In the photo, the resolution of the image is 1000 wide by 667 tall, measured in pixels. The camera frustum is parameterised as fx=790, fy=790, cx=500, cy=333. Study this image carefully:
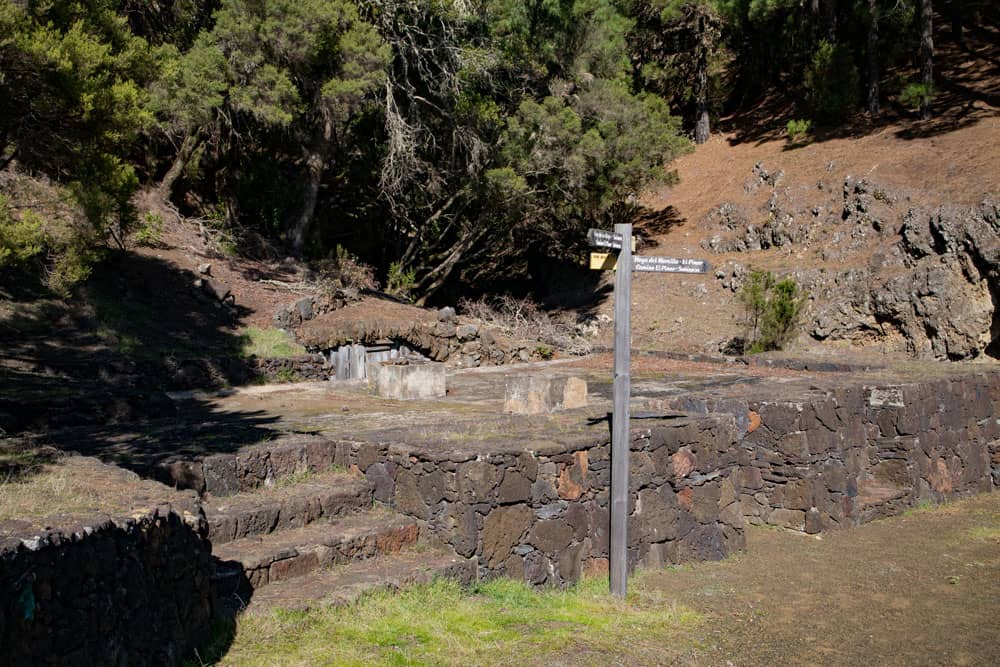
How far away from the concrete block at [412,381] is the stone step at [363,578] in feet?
18.1

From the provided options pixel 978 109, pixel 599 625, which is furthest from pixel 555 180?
pixel 599 625

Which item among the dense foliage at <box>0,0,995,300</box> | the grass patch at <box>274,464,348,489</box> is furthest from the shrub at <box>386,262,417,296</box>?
the grass patch at <box>274,464,348,489</box>

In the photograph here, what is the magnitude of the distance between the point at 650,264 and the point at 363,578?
3.01m

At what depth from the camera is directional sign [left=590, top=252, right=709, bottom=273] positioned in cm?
575

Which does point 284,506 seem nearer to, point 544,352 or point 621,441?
point 621,441

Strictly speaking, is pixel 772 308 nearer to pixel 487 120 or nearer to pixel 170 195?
pixel 487 120

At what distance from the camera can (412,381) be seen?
37.0 ft

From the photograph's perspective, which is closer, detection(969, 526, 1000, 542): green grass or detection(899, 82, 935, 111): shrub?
detection(969, 526, 1000, 542): green grass

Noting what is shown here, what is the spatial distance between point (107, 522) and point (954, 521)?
29.2 feet

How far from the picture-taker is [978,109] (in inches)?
870

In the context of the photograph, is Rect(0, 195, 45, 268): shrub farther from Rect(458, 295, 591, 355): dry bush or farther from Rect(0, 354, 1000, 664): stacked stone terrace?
Rect(458, 295, 591, 355): dry bush

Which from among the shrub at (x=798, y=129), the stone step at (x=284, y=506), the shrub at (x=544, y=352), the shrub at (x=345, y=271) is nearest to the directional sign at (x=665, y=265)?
the stone step at (x=284, y=506)

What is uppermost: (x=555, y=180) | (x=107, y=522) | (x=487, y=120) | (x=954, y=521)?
(x=487, y=120)

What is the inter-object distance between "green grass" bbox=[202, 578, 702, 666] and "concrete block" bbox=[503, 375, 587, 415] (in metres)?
3.82
